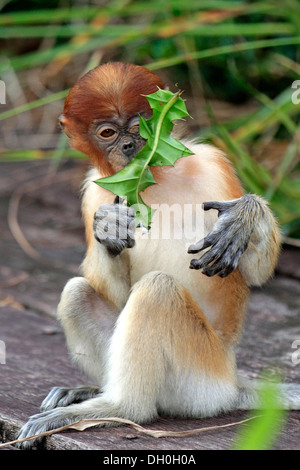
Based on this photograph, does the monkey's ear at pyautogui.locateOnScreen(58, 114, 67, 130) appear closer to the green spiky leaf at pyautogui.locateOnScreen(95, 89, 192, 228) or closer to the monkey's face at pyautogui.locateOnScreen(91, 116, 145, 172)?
the monkey's face at pyautogui.locateOnScreen(91, 116, 145, 172)

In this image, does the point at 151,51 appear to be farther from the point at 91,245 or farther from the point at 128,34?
the point at 91,245

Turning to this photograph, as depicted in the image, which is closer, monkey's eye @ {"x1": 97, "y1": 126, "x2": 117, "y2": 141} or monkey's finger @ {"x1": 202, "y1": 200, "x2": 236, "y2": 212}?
monkey's finger @ {"x1": 202, "y1": 200, "x2": 236, "y2": 212}

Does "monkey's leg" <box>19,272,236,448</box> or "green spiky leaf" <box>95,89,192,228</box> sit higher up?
"green spiky leaf" <box>95,89,192,228</box>

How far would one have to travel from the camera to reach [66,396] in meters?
4.33

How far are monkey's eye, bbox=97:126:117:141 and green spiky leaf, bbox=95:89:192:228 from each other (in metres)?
0.25

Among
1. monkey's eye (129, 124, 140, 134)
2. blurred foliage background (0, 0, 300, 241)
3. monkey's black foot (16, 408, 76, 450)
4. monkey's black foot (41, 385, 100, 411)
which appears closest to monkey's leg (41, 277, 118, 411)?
monkey's black foot (41, 385, 100, 411)

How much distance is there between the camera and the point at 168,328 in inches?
152

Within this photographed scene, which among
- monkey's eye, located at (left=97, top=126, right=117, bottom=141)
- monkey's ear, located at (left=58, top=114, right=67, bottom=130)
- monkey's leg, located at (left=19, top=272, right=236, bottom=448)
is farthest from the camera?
monkey's ear, located at (left=58, top=114, right=67, bottom=130)

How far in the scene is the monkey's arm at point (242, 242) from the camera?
373 cm

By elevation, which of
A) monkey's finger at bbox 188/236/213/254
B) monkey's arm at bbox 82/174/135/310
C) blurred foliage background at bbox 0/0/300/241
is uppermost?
blurred foliage background at bbox 0/0/300/241

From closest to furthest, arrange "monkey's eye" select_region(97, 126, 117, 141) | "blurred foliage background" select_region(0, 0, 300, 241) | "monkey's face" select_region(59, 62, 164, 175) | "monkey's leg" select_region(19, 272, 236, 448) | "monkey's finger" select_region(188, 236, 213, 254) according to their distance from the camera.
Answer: "monkey's finger" select_region(188, 236, 213, 254) < "monkey's leg" select_region(19, 272, 236, 448) < "monkey's face" select_region(59, 62, 164, 175) < "monkey's eye" select_region(97, 126, 117, 141) < "blurred foliage background" select_region(0, 0, 300, 241)

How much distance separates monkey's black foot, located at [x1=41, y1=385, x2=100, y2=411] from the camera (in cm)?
418

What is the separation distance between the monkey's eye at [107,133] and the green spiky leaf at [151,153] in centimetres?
25
